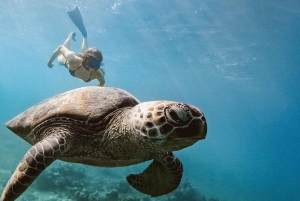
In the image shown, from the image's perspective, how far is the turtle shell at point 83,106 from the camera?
2826 mm

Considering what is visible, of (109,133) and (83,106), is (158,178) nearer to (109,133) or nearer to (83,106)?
(109,133)

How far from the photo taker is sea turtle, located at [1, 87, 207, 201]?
2.17m

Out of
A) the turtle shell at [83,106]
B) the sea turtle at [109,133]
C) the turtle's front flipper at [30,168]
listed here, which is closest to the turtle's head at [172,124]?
the sea turtle at [109,133]

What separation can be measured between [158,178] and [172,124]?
65.6 inches

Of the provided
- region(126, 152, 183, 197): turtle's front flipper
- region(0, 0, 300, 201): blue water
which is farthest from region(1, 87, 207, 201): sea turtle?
region(0, 0, 300, 201): blue water

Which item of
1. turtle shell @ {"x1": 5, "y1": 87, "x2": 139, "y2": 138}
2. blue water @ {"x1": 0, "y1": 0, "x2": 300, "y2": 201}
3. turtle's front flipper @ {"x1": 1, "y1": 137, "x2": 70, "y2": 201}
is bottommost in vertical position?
blue water @ {"x1": 0, "y1": 0, "x2": 300, "y2": 201}

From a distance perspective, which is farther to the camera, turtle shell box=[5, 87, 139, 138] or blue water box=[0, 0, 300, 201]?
blue water box=[0, 0, 300, 201]

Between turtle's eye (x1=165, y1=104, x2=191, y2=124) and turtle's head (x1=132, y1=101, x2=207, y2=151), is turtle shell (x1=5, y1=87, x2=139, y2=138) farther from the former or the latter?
turtle's eye (x1=165, y1=104, x2=191, y2=124)

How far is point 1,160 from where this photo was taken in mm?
12000

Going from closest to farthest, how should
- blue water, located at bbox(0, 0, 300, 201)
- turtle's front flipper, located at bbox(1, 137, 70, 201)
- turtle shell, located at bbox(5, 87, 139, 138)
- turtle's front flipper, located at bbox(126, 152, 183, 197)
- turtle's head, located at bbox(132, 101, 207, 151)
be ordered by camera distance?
turtle's head, located at bbox(132, 101, 207, 151), turtle's front flipper, located at bbox(1, 137, 70, 201), turtle shell, located at bbox(5, 87, 139, 138), turtle's front flipper, located at bbox(126, 152, 183, 197), blue water, located at bbox(0, 0, 300, 201)

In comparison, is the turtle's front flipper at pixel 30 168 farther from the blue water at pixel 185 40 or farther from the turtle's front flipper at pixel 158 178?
the blue water at pixel 185 40

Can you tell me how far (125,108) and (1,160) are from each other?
12.1m

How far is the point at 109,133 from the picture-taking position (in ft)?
9.00

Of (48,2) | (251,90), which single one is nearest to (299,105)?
(251,90)
